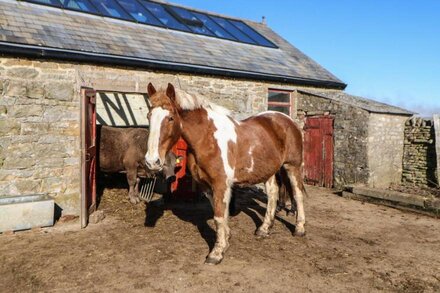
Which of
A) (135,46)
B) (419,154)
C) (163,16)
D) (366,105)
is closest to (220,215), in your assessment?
(135,46)

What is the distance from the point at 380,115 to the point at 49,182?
8639mm

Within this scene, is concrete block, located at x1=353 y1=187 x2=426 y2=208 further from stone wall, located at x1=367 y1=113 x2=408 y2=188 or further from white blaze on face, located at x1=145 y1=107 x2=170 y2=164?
white blaze on face, located at x1=145 y1=107 x2=170 y2=164

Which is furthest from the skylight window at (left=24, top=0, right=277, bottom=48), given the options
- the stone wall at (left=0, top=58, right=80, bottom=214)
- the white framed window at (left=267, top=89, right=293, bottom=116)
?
the stone wall at (left=0, top=58, right=80, bottom=214)

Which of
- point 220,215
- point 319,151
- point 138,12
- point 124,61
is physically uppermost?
point 138,12

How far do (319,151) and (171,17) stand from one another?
670 cm

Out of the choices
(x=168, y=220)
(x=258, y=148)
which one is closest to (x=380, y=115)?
(x=258, y=148)

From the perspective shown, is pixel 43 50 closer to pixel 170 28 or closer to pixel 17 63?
pixel 17 63

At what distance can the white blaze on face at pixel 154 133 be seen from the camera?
12.5 ft

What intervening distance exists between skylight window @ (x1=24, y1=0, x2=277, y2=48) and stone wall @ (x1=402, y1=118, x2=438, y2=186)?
5584 mm

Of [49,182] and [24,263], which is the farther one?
[49,182]

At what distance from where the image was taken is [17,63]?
6305mm

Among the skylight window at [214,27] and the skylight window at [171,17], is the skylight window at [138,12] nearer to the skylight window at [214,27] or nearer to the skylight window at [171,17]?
the skylight window at [171,17]

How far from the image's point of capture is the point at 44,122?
21.4 feet

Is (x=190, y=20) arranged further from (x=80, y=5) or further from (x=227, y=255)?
(x=227, y=255)
